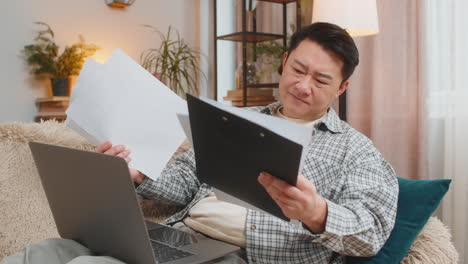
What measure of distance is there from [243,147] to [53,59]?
101 inches

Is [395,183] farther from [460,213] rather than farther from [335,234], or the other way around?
[460,213]

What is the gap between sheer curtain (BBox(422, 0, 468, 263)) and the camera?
1.95 m

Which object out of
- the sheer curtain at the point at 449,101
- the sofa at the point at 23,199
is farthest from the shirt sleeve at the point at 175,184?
the sheer curtain at the point at 449,101

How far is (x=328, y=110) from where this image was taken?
1354 millimetres

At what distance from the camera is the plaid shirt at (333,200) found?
3.29 feet

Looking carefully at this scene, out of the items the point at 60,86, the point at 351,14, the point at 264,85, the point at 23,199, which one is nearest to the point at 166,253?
the point at 23,199

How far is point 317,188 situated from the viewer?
122 cm

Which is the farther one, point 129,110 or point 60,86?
point 60,86

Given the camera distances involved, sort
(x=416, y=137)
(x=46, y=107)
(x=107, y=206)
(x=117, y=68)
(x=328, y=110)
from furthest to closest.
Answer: (x=46, y=107), (x=416, y=137), (x=328, y=110), (x=117, y=68), (x=107, y=206)

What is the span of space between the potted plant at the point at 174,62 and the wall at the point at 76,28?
0.06 metres

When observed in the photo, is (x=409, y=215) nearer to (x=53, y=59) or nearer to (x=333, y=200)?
(x=333, y=200)

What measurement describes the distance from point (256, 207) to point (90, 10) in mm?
2728

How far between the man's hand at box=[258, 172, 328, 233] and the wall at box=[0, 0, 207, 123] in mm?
2487

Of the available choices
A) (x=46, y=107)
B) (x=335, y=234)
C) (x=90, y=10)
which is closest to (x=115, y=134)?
(x=335, y=234)
